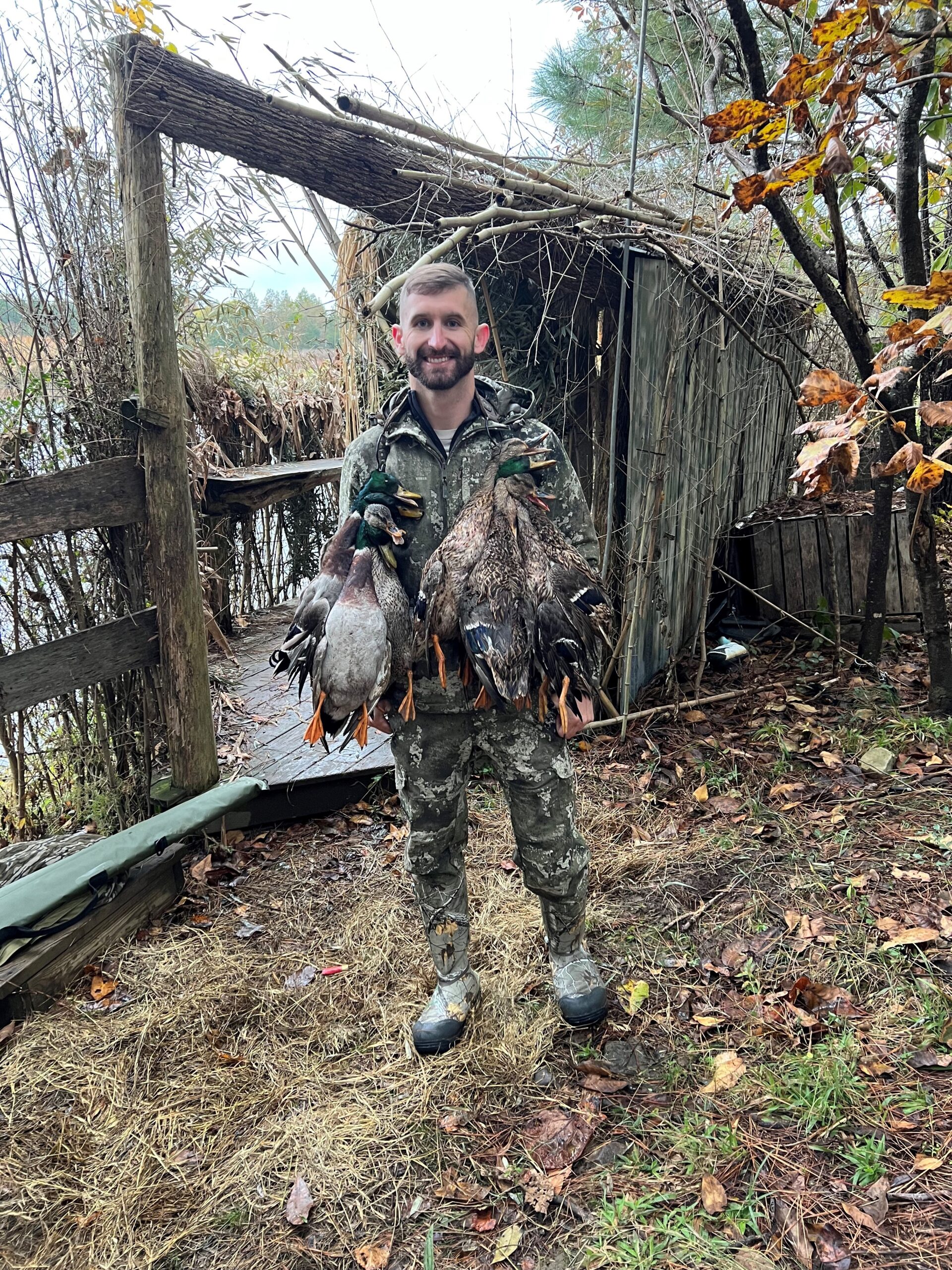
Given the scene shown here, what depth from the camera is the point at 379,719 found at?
234cm

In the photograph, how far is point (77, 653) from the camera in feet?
11.3

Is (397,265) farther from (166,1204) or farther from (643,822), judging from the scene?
(166,1204)

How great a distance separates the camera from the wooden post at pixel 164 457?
132 inches

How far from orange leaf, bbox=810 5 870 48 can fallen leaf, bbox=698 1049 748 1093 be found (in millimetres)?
3032

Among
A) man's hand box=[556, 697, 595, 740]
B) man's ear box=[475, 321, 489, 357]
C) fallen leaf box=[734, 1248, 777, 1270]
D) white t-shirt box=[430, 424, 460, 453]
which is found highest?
man's ear box=[475, 321, 489, 357]

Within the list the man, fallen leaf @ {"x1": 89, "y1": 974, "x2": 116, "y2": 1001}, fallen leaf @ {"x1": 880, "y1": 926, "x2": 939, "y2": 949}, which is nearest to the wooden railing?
fallen leaf @ {"x1": 89, "y1": 974, "x2": 116, "y2": 1001}

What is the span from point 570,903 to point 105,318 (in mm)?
3285

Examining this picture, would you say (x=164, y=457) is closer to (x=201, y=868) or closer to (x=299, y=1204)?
(x=201, y=868)

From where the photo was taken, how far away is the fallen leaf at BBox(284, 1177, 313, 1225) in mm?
2154

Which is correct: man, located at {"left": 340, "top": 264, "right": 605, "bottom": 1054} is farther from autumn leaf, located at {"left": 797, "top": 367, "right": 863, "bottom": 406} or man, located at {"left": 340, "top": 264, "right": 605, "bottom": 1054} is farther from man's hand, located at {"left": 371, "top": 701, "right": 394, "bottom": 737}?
autumn leaf, located at {"left": 797, "top": 367, "right": 863, "bottom": 406}

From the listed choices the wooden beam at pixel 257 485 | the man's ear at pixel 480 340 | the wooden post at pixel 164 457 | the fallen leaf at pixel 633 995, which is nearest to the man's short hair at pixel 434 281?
the man's ear at pixel 480 340

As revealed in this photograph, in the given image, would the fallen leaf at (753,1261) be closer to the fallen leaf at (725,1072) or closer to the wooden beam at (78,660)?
the fallen leaf at (725,1072)

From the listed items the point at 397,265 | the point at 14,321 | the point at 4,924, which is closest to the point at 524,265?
the point at 397,265

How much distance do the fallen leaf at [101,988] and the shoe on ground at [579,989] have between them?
1828mm
